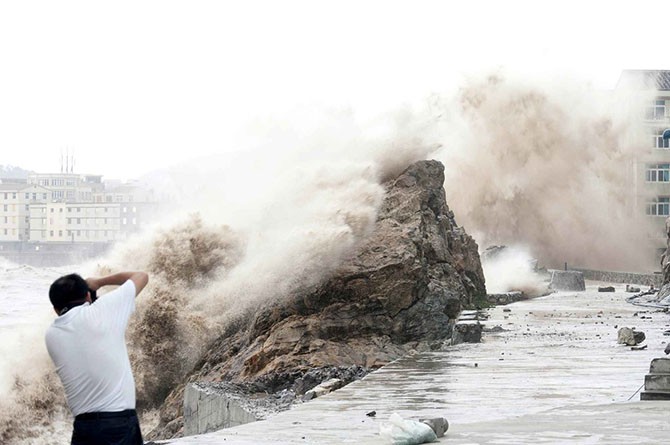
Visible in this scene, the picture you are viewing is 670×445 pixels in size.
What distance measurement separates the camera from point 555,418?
34.5 ft

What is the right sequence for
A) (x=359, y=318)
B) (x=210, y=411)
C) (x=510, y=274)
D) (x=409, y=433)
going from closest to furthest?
1. (x=409, y=433)
2. (x=210, y=411)
3. (x=359, y=318)
4. (x=510, y=274)

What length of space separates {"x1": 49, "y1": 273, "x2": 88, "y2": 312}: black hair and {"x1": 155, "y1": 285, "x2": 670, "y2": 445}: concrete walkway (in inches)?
153

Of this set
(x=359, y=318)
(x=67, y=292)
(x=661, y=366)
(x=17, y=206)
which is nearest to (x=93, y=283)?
(x=67, y=292)

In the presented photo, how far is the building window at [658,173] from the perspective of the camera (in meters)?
70.1

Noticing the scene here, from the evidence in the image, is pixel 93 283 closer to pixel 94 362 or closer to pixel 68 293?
pixel 68 293

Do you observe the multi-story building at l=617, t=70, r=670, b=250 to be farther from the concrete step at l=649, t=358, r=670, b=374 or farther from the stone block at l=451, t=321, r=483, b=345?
the concrete step at l=649, t=358, r=670, b=374

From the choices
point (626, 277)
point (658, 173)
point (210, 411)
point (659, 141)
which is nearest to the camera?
point (210, 411)

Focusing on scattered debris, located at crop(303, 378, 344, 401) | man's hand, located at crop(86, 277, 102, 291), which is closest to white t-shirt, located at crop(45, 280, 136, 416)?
man's hand, located at crop(86, 277, 102, 291)

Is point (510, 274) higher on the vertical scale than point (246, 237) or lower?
lower

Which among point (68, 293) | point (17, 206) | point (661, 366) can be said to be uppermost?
point (17, 206)

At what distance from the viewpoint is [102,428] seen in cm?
563

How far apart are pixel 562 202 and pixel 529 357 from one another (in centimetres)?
4838

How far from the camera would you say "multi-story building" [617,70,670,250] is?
6862 centimetres

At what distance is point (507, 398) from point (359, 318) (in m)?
7.68
